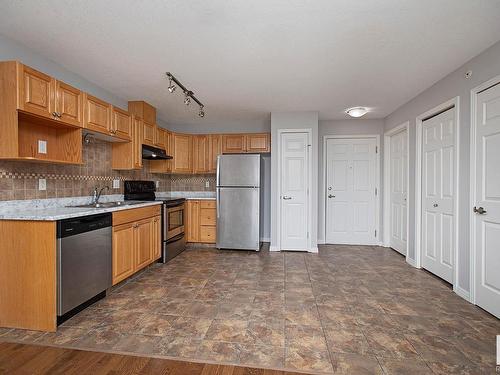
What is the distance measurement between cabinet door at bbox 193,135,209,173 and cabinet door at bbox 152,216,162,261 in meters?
1.55

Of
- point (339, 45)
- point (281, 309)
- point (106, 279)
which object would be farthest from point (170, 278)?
point (339, 45)

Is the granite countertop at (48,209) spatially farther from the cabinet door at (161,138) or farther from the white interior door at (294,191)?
the white interior door at (294,191)

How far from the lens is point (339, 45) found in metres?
2.28

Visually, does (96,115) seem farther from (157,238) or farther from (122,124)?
(157,238)

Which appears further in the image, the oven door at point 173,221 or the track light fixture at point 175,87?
the oven door at point 173,221

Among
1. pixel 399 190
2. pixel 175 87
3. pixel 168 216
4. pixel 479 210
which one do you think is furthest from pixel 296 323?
pixel 399 190

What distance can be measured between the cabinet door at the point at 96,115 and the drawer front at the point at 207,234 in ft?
7.60

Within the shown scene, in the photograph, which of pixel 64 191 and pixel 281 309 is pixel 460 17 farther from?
pixel 64 191

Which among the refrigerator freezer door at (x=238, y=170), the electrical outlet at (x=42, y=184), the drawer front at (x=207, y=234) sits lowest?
the drawer front at (x=207, y=234)

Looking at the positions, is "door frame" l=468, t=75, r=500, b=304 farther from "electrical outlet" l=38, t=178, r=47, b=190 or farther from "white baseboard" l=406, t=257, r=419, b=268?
"electrical outlet" l=38, t=178, r=47, b=190

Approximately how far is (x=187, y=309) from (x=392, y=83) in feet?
11.2

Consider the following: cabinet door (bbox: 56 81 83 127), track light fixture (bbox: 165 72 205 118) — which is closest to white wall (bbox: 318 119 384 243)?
track light fixture (bbox: 165 72 205 118)

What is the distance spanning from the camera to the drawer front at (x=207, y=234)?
4.68m

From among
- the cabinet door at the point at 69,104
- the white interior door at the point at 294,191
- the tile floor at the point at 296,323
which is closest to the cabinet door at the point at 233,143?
the white interior door at the point at 294,191
